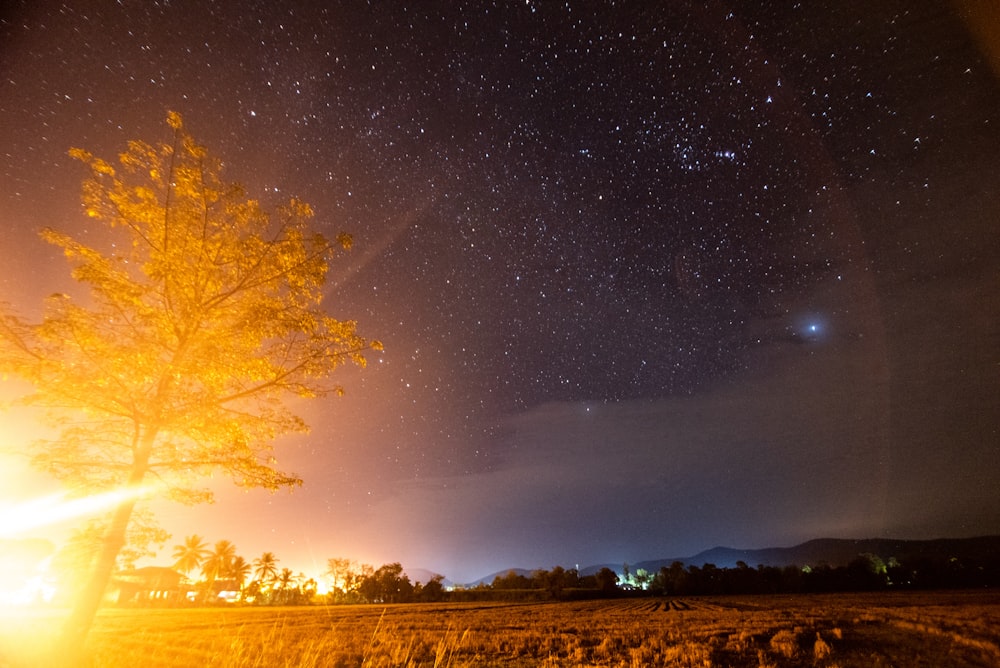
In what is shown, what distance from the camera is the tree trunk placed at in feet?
20.6

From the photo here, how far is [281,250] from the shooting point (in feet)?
25.6

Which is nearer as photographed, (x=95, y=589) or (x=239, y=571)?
(x=95, y=589)

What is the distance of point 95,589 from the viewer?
6637mm

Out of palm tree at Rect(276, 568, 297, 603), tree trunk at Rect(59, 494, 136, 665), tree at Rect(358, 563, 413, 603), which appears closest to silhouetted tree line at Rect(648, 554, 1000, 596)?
tree at Rect(358, 563, 413, 603)

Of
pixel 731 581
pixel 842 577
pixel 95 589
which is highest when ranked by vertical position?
pixel 95 589

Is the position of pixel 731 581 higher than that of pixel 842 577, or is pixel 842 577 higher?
pixel 731 581

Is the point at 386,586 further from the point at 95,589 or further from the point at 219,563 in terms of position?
the point at 95,589

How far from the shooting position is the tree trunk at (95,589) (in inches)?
247

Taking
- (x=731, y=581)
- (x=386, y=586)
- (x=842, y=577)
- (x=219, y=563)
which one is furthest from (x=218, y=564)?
(x=842, y=577)

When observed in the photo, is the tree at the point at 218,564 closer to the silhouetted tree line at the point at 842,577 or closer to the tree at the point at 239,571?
the tree at the point at 239,571

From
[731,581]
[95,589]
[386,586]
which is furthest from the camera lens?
[731,581]

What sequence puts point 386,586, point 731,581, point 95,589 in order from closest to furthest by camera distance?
point 95,589 → point 386,586 → point 731,581

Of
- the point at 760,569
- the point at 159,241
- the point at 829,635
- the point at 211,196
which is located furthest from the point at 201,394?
the point at 760,569

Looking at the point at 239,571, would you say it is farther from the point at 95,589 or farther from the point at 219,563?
the point at 95,589
